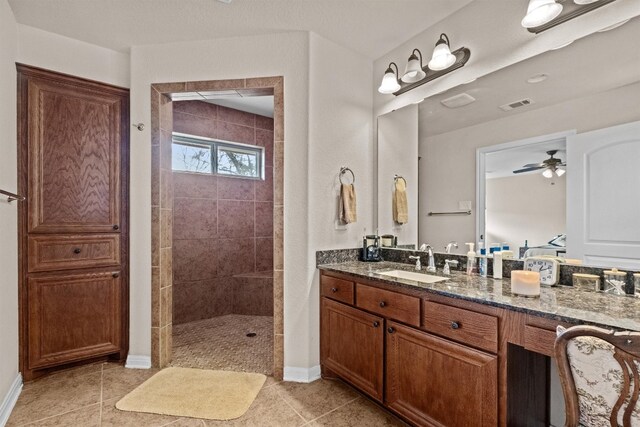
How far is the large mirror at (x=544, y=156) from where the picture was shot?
1483mm

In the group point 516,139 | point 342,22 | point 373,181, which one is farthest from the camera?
point 373,181

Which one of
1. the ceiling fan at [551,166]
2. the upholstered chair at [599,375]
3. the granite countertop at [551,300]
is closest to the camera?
the upholstered chair at [599,375]

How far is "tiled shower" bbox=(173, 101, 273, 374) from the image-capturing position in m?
3.69

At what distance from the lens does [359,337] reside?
2.04 m

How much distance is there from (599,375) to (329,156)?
195 centimetres

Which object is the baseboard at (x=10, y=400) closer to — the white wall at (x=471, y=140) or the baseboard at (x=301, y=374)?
the baseboard at (x=301, y=374)

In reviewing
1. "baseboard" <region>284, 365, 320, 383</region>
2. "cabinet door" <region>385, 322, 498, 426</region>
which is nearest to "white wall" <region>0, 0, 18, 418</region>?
"baseboard" <region>284, 365, 320, 383</region>

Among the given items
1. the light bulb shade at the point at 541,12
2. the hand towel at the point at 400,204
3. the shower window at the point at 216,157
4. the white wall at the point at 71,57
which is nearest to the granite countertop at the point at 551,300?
the hand towel at the point at 400,204

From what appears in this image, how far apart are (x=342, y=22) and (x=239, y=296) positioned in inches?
124

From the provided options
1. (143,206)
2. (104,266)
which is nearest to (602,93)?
(143,206)

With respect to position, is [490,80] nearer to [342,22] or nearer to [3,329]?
[342,22]

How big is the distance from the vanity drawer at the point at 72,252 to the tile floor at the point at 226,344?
3.31ft

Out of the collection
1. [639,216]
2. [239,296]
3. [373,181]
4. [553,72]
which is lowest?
[239,296]

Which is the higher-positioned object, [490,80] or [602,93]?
[490,80]
